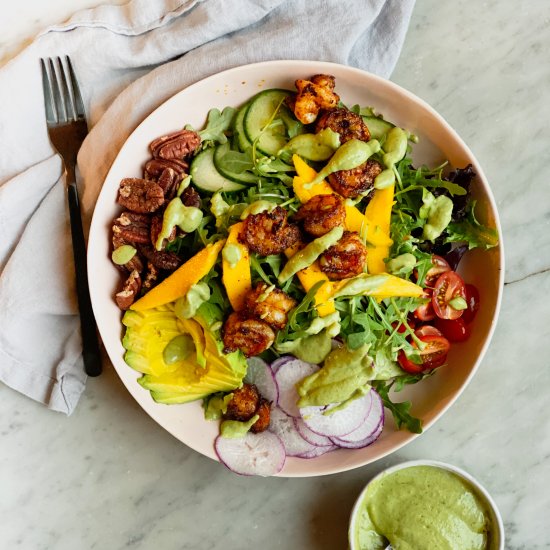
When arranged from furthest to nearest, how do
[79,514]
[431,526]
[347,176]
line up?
1. [79,514]
2. [431,526]
3. [347,176]

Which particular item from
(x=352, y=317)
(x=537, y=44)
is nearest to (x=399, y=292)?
(x=352, y=317)

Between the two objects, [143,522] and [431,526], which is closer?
[431,526]

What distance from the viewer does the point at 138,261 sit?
7.96ft

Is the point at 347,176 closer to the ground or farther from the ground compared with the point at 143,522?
farther from the ground

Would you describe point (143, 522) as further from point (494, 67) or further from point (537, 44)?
point (537, 44)

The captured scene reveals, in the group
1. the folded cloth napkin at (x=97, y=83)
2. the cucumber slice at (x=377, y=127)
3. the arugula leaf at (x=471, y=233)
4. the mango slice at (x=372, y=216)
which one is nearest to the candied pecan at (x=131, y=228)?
the folded cloth napkin at (x=97, y=83)

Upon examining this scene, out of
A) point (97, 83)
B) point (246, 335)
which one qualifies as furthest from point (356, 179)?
point (97, 83)

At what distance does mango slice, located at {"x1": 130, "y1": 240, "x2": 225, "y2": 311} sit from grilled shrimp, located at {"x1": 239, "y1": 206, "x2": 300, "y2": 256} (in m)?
0.11

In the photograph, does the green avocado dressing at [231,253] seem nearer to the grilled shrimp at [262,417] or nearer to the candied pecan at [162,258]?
the candied pecan at [162,258]

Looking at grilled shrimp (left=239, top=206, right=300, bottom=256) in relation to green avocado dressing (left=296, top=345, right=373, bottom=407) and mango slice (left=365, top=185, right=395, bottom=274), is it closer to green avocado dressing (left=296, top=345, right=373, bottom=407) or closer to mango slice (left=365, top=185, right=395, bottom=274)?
mango slice (left=365, top=185, right=395, bottom=274)

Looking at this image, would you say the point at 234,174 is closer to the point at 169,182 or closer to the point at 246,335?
the point at 169,182

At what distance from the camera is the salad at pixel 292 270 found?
230cm

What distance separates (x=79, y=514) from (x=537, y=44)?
2.76 metres

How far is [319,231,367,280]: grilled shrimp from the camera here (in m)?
2.25
